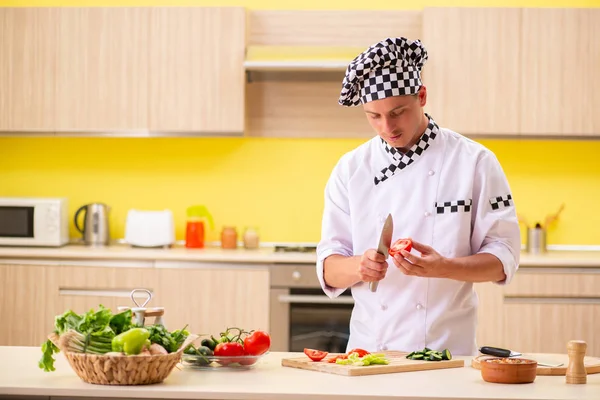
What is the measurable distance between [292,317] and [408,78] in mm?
2195

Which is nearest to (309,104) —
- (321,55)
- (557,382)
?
(321,55)

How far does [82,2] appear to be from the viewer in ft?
17.0

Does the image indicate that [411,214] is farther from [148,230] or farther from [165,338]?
[148,230]

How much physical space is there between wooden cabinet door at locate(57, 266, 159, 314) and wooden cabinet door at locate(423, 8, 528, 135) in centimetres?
175

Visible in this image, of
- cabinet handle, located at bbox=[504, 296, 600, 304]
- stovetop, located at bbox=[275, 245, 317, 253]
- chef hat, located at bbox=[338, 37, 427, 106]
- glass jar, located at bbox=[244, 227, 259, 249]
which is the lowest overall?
cabinet handle, located at bbox=[504, 296, 600, 304]

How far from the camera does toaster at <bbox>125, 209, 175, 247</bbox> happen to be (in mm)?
4879

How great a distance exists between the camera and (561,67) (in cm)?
471

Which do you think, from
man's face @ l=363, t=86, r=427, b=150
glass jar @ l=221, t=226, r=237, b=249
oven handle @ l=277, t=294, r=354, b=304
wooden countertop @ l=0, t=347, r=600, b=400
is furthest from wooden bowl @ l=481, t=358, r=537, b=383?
glass jar @ l=221, t=226, r=237, b=249

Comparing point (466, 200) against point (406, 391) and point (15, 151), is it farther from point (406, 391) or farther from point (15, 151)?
point (15, 151)

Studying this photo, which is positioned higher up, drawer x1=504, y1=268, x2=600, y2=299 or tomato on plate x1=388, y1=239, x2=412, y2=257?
tomato on plate x1=388, y1=239, x2=412, y2=257

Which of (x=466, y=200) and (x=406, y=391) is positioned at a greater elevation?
→ (x=466, y=200)

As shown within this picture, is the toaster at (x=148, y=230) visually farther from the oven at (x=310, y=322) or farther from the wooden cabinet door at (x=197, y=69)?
the oven at (x=310, y=322)

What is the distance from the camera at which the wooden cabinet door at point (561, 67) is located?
471cm

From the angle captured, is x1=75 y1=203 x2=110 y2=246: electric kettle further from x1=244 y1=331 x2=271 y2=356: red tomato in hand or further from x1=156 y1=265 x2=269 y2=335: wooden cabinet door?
x1=244 y1=331 x2=271 y2=356: red tomato in hand
